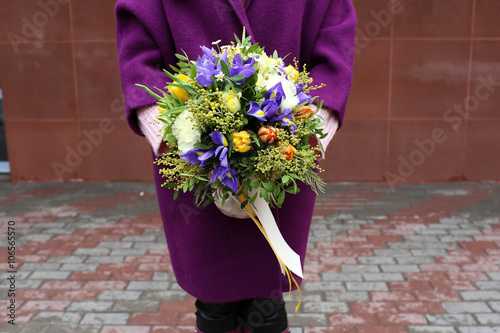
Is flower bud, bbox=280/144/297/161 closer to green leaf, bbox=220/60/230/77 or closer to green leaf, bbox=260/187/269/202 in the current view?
green leaf, bbox=260/187/269/202

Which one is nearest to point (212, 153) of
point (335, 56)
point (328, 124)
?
point (328, 124)

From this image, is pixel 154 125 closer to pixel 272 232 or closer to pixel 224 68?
pixel 224 68

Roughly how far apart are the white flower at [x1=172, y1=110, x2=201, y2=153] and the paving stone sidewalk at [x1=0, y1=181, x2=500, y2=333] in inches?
73.6

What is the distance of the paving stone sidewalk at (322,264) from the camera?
3127 millimetres

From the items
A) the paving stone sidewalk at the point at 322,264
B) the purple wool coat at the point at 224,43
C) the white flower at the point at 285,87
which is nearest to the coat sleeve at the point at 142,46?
the purple wool coat at the point at 224,43

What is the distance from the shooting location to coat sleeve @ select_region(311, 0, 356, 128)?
1.80m

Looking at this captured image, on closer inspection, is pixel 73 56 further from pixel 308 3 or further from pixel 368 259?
pixel 308 3

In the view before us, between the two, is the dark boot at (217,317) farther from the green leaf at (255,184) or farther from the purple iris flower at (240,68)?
the purple iris flower at (240,68)

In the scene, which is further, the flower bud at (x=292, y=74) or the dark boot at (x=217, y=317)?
the dark boot at (x=217, y=317)

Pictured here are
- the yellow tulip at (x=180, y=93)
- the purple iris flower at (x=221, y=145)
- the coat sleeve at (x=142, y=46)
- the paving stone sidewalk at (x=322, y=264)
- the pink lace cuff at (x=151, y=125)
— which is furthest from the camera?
the paving stone sidewalk at (x=322, y=264)

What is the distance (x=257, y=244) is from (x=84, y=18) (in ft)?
17.5

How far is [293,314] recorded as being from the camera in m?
3.20

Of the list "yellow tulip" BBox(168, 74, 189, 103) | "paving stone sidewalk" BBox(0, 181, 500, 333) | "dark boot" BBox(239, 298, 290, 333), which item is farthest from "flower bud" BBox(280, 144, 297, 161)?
"paving stone sidewalk" BBox(0, 181, 500, 333)

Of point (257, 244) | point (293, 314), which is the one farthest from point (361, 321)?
point (257, 244)
